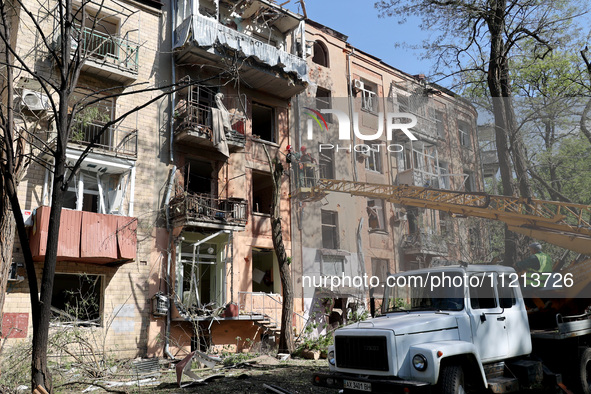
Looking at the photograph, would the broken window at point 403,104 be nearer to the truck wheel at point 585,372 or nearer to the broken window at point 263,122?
the broken window at point 263,122

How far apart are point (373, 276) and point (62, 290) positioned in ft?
50.7

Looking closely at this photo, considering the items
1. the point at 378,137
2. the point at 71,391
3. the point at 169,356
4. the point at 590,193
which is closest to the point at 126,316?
the point at 169,356

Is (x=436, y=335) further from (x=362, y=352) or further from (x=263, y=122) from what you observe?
(x=263, y=122)

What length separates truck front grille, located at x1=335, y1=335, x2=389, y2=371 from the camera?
22.7 ft

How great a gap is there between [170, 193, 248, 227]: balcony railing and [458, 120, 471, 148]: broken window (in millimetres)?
22725

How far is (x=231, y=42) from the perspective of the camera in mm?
20141

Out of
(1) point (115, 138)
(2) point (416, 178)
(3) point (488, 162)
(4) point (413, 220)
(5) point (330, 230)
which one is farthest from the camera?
(3) point (488, 162)

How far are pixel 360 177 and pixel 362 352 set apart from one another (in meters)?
19.4

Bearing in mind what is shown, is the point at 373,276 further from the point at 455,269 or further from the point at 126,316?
the point at 455,269

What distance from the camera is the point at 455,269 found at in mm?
8203

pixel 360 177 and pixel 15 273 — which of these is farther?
pixel 360 177

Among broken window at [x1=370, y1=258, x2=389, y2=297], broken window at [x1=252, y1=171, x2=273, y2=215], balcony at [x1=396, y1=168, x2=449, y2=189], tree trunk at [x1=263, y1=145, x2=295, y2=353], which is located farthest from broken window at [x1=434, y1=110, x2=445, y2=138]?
tree trunk at [x1=263, y1=145, x2=295, y2=353]

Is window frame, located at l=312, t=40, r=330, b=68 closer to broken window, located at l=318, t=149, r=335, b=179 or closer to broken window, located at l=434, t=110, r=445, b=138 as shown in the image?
broken window, located at l=318, t=149, r=335, b=179

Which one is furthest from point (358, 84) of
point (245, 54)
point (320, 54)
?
point (245, 54)
